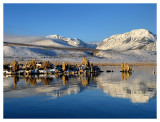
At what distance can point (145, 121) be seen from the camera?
13.7 meters

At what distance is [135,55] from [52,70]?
11327cm

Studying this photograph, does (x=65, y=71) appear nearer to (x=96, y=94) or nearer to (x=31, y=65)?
(x=31, y=65)

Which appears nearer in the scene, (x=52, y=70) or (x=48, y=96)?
(x=48, y=96)

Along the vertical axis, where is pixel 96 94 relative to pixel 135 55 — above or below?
below

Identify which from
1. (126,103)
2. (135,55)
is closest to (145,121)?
(126,103)

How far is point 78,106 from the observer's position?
17.8 meters

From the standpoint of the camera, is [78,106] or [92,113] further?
[78,106]

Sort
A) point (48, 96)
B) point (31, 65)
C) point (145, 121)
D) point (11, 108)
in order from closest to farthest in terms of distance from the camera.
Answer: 1. point (145, 121)
2. point (11, 108)
3. point (48, 96)
4. point (31, 65)

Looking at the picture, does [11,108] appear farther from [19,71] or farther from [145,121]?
[19,71]

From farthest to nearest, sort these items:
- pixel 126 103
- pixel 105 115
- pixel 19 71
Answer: pixel 19 71, pixel 126 103, pixel 105 115

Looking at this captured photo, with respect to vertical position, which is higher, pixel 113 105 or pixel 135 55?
pixel 135 55

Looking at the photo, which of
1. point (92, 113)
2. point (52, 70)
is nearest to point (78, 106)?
point (92, 113)

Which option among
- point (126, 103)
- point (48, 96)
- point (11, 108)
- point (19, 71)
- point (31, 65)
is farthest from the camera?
point (31, 65)

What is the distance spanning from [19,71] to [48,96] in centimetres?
3314
